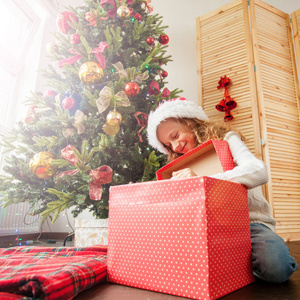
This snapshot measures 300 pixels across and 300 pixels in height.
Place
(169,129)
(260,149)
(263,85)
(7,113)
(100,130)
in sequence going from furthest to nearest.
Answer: (7,113) < (263,85) < (260,149) < (100,130) < (169,129)

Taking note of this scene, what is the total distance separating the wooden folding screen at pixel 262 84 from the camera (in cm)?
188

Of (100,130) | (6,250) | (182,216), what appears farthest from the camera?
(100,130)

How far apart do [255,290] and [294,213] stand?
5.11 ft

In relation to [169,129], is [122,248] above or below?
below

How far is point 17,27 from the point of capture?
240 cm

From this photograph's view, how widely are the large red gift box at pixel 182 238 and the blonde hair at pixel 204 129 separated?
13.7 inches

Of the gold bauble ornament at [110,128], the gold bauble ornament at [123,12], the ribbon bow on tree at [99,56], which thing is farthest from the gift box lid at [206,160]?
the gold bauble ornament at [123,12]

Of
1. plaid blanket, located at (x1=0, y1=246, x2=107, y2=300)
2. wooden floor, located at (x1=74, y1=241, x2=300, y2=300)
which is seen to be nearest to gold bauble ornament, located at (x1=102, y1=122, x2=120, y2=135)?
plaid blanket, located at (x1=0, y1=246, x2=107, y2=300)

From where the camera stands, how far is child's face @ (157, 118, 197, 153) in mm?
1032

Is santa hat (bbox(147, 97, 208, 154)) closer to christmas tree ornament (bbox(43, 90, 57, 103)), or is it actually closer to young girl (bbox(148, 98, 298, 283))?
young girl (bbox(148, 98, 298, 283))

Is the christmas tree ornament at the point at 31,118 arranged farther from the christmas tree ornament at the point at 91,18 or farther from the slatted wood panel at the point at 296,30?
the slatted wood panel at the point at 296,30

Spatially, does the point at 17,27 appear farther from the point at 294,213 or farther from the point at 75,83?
the point at 294,213

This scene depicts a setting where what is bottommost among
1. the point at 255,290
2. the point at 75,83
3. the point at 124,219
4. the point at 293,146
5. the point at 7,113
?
the point at 255,290

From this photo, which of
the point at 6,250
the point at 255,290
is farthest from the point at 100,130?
the point at 255,290
